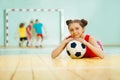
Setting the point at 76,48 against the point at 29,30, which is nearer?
the point at 76,48

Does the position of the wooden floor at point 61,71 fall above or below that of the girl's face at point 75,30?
below

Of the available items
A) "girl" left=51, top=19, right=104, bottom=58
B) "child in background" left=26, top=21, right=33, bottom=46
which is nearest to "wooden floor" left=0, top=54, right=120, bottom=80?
"girl" left=51, top=19, right=104, bottom=58

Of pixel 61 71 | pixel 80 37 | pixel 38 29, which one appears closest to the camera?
pixel 61 71

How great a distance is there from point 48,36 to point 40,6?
1621mm

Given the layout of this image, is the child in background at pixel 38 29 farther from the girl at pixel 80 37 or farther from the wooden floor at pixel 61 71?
the wooden floor at pixel 61 71

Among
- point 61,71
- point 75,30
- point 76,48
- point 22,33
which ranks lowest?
point 22,33

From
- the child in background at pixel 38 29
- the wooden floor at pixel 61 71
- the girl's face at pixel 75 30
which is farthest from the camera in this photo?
the child in background at pixel 38 29

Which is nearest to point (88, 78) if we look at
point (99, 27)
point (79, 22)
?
point (79, 22)

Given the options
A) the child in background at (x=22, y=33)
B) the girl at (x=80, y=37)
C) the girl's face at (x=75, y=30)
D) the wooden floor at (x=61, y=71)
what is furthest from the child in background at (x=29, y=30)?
the wooden floor at (x=61, y=71)

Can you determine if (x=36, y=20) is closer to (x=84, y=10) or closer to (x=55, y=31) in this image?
(x=55, y=31)

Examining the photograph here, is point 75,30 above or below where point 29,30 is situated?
above

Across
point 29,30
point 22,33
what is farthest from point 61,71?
point 29,30

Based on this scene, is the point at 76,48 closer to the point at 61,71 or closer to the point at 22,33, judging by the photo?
the point at 61,71

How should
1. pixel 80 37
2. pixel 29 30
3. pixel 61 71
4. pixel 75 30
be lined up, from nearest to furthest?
pixel 61 71, pixel 75 30, pixel 80 37, pixel 29 30
